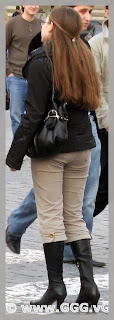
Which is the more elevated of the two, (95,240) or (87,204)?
(87,204)

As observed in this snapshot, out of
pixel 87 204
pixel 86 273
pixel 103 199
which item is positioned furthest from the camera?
pixel 103 199

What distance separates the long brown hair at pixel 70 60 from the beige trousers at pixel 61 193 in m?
0.32

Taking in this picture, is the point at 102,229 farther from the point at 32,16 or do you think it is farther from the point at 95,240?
the point at 32,16

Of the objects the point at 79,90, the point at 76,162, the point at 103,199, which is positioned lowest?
the point at 103,199

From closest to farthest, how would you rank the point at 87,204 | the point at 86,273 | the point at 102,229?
the point at 86,273 < the point at 87,204 < the point at 102,229

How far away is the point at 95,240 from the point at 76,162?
2.36 m

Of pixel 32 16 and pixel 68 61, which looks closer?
pixel 68 61

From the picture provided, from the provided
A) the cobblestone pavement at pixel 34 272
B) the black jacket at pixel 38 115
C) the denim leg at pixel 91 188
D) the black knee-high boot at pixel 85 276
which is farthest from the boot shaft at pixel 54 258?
the denim leg at pixel 91 188

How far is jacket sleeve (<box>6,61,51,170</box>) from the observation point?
5254 mm

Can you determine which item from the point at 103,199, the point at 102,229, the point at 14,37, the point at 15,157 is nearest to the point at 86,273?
the point at 15,157

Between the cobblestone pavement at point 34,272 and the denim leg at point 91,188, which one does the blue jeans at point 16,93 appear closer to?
the cobblestone pavement at point 34,272

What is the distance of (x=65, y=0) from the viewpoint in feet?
17.0

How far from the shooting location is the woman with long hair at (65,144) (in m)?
5.27

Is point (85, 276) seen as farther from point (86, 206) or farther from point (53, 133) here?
point (86, 206)
